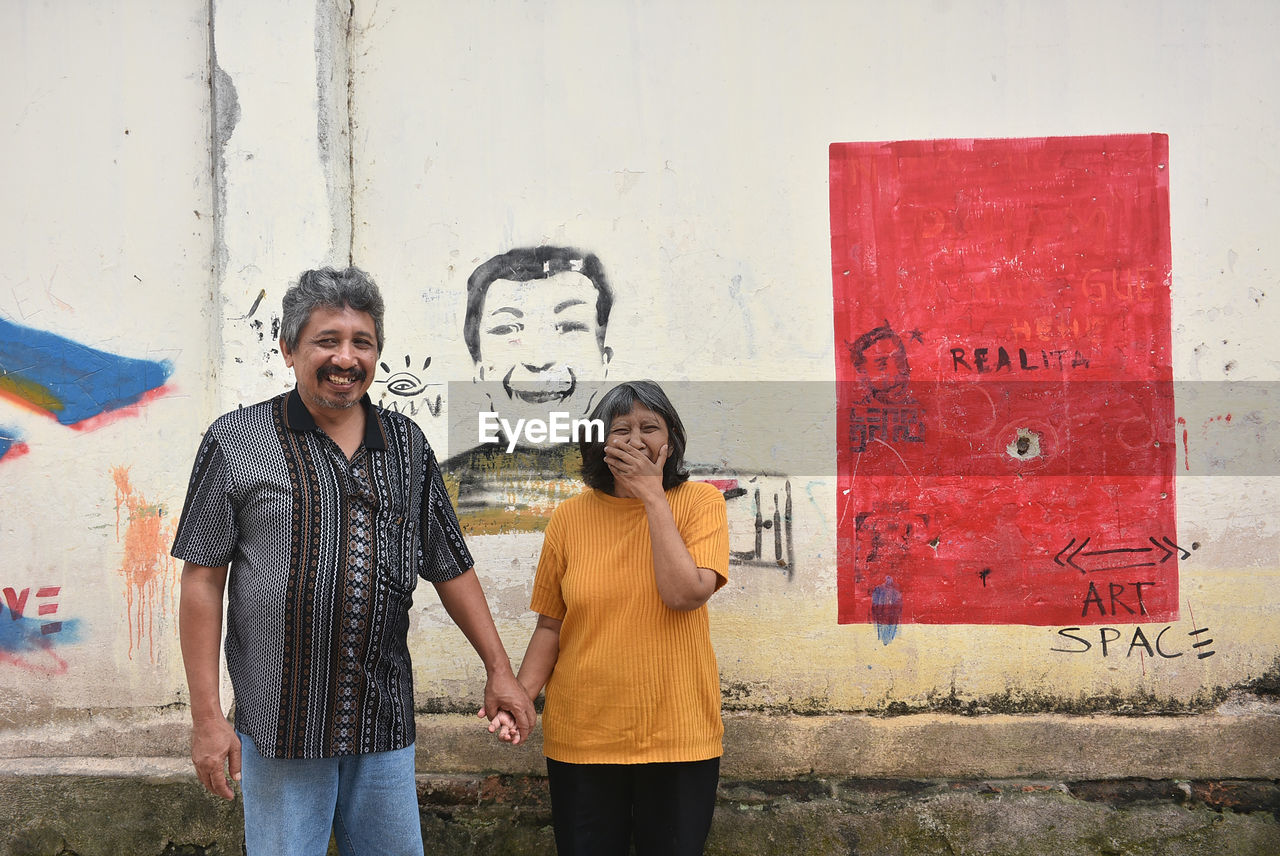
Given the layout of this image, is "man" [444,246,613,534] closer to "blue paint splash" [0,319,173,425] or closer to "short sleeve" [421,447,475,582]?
"short sleeve" [421,447,475,582]

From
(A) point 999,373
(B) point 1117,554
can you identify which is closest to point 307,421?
(A) point 999,373

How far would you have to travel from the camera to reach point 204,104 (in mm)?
3559

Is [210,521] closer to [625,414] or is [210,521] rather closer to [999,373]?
[625,414]

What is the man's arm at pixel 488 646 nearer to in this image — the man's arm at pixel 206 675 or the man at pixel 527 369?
the man's arm at pixel 206 675

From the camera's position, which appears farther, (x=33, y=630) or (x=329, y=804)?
(x=33, y=630)

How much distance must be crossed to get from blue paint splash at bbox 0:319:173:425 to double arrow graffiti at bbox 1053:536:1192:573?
3.65 metres

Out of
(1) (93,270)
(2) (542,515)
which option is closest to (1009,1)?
(2) (542,515)

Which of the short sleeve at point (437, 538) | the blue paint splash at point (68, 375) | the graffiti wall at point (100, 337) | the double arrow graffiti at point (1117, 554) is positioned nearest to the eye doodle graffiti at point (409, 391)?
the graffiti wall at point (100, 337)

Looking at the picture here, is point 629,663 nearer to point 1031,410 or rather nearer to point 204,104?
point 1031,410

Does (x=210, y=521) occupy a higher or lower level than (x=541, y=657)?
higher

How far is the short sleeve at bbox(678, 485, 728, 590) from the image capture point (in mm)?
2457

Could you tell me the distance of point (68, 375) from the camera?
359 cm

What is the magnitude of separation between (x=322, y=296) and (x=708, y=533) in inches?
47.4

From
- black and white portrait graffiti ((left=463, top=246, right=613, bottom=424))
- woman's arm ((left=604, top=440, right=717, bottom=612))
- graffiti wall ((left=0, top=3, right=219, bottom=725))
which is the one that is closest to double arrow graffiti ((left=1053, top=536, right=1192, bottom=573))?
woman's arm ((left=604, top=440, right=717, bottom=612))
